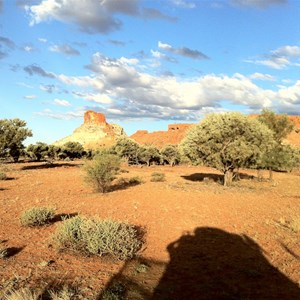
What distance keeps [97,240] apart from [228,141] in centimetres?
1621

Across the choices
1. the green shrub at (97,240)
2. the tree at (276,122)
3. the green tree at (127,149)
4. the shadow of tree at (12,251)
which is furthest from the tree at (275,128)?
the green tree at (127,149)

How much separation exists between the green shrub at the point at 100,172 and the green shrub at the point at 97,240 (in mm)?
10104

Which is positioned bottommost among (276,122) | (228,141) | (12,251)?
(12,251)

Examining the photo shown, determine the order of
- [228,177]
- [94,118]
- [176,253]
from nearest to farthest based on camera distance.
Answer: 1. [176,253]
2. [228,177]
3. [94,118]

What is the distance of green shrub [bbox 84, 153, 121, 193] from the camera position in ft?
66.2

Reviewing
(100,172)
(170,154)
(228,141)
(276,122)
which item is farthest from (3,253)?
(170,154)

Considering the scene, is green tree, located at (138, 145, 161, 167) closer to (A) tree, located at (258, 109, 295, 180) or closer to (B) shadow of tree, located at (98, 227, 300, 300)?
(A) tree, located at (258, 109, 295, 180)

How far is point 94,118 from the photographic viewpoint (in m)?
162

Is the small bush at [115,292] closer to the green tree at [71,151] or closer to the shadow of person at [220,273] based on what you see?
the shadow of person at [220,273]

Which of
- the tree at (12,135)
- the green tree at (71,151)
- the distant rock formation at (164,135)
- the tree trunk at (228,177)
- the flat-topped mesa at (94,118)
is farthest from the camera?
the flat-topped mesa at (94,118)

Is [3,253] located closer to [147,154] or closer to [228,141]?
[228,141]

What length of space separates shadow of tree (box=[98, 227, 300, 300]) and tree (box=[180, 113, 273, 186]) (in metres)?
12.7

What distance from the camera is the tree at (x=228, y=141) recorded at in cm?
2311

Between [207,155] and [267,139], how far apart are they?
176 inches
